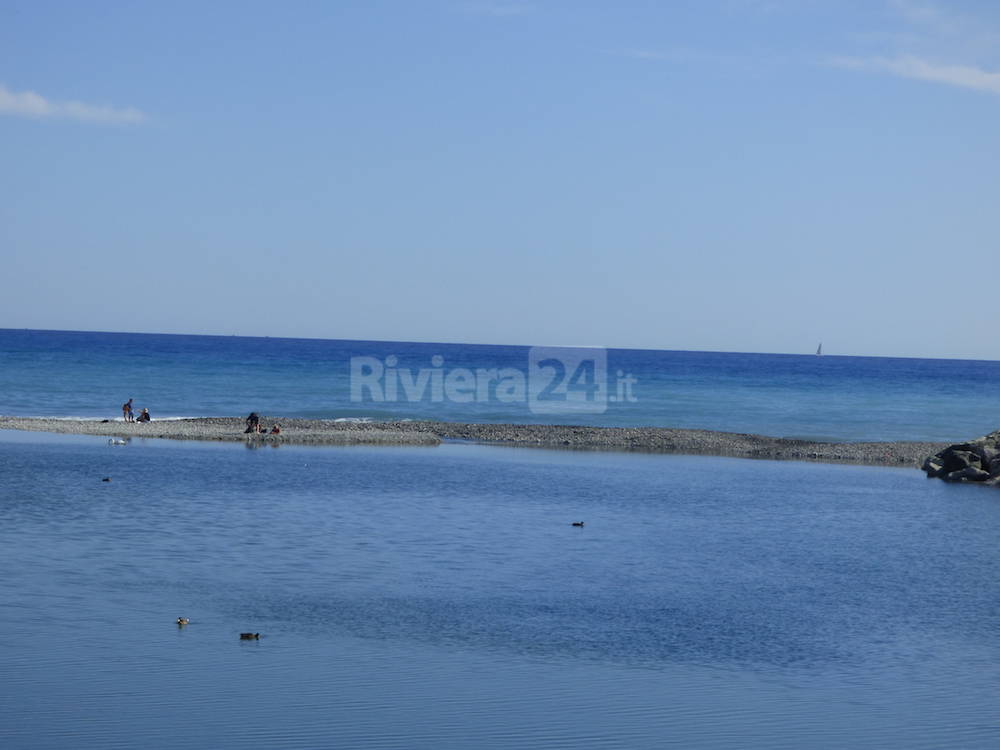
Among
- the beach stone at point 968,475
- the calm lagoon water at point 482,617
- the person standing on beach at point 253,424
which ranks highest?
the person standing on beach at point 253,424

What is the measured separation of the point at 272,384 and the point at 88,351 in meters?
64.1

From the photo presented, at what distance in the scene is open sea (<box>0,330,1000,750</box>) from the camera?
55.1 ft

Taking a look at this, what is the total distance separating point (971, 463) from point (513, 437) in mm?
22181

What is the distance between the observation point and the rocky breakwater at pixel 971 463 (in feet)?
165

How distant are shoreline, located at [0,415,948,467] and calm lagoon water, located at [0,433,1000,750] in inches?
620

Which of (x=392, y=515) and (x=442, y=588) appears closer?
(x=442, y=588)

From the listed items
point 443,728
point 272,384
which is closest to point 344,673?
point 443,728

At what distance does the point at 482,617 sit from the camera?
Answer: 2262 cm

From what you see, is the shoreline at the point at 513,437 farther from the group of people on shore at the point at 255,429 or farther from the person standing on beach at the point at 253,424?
the person standing on beach at the point at 253,424

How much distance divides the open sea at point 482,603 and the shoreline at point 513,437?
5.25 m

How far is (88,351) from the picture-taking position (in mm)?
160625

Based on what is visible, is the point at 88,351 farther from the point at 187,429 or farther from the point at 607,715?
the point at 607,715

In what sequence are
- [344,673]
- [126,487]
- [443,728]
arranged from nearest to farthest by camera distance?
[443,728]
[344,673]
[126,487]

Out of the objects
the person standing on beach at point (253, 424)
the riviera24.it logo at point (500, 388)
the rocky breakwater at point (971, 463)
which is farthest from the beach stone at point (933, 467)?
the riviera24.it logo at point (500, 388)
